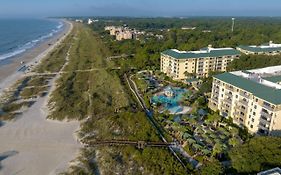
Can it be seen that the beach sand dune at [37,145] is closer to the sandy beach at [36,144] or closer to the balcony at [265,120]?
the sandy beach at [36,144]

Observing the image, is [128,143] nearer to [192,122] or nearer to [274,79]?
[192,122]

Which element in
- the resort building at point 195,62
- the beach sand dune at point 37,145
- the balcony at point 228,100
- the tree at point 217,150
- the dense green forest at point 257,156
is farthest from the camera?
the resort building at point 195,62

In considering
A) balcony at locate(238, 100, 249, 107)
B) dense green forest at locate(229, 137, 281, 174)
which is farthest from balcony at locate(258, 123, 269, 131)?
dense green forest at locate(229, 137, 281, 174)

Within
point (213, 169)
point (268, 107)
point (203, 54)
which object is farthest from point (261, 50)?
point (213, 169)

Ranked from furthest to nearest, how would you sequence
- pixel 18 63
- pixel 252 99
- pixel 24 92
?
pixel 18 63, pixel 24 92, pixel 252 99

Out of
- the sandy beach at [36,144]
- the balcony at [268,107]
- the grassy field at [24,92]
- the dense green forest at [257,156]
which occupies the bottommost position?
the sandy beach at [36,144]

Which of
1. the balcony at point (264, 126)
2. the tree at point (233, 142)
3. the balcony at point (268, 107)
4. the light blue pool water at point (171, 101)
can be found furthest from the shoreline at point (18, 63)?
the balcony at point (268, 107)
